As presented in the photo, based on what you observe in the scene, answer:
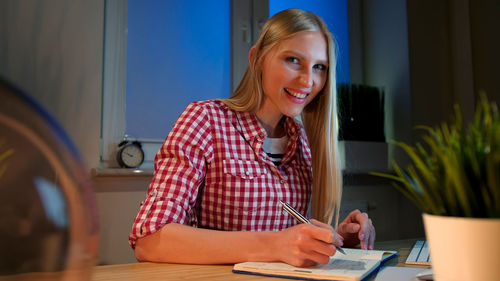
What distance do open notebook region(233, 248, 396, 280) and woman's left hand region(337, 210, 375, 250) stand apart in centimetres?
28

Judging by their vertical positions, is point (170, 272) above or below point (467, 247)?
below

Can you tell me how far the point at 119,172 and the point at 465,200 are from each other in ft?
5.04

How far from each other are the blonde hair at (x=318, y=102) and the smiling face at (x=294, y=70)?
0.02 metres

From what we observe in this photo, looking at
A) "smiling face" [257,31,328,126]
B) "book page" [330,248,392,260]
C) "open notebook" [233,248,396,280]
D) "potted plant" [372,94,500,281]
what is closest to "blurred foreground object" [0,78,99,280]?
"potted plant" [372,94,500,281]

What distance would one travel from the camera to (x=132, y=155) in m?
1.76

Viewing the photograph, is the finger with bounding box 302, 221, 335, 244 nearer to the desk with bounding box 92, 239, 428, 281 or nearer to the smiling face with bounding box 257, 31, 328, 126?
the desk with bounding box 92, 239, 428, 281

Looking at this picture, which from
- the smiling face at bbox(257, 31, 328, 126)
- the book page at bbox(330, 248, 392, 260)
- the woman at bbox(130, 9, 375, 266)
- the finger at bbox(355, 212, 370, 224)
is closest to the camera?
the book page at bbox(330, 248, 392, 260)

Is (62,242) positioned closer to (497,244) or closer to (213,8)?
(497,244)

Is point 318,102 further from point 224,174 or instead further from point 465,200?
point 465,200

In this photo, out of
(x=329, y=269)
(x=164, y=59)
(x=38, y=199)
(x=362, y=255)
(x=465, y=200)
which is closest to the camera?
(x=38, y=199)

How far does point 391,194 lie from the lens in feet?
7.74

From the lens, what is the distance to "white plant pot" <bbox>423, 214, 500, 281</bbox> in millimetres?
333

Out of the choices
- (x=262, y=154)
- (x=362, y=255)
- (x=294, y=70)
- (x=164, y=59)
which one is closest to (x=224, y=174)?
(x=262, y=154)

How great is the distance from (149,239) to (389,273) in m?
0.54
